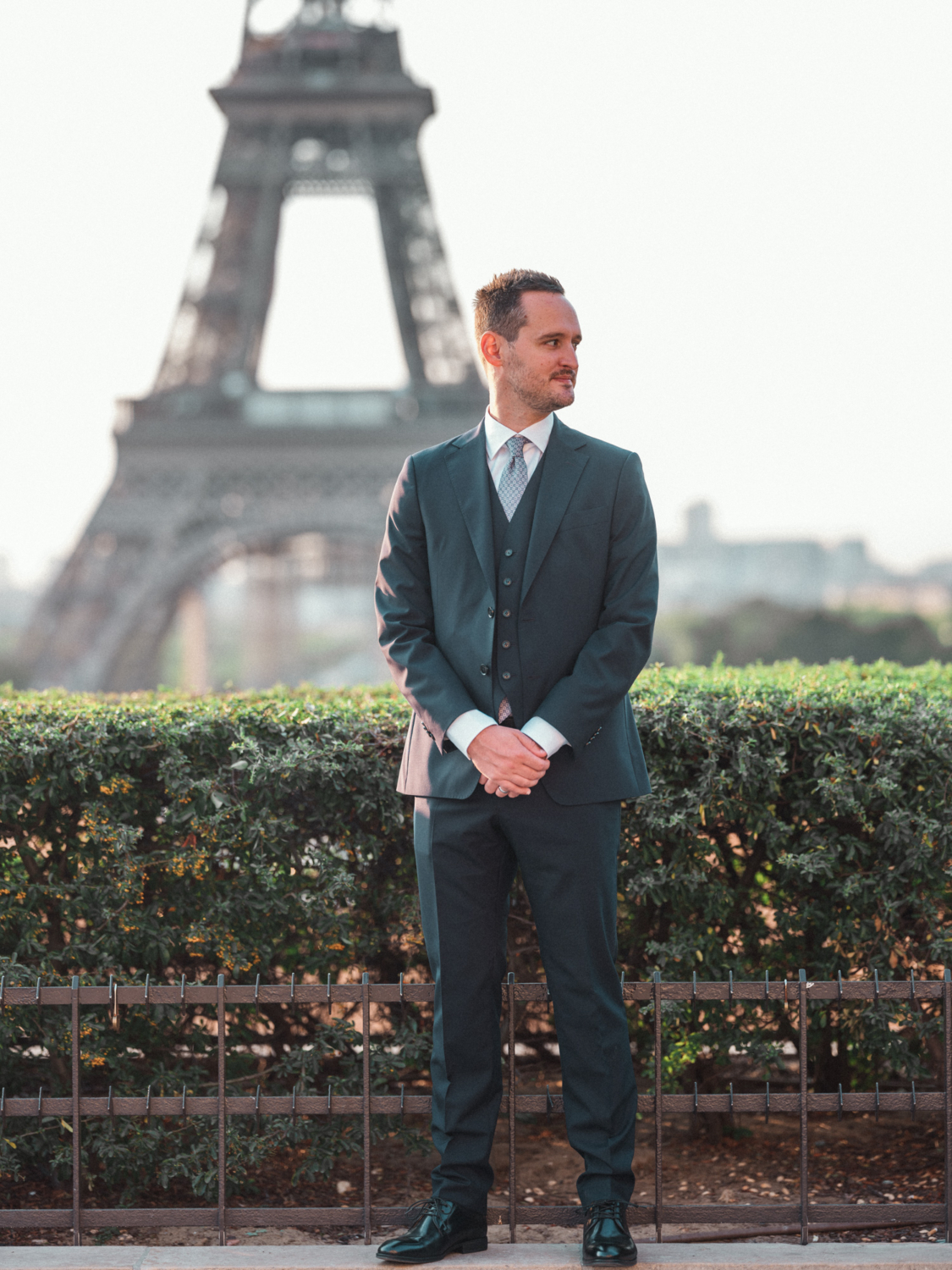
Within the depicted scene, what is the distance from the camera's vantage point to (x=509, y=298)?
2.28 metres

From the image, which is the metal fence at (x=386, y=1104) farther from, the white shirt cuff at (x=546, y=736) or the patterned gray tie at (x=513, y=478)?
the patterned gray tie at (x=513, y=478)

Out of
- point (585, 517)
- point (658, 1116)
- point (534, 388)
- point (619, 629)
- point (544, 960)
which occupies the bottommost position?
point (658, 1116)

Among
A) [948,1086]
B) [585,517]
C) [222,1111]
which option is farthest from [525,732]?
[948,1086]

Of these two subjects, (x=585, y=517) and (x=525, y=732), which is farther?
(x=585, y=517)

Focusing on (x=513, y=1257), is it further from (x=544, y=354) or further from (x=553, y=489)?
(x=544, y=354)

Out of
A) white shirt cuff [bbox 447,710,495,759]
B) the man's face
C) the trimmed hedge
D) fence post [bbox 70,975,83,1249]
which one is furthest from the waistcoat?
fence post [bbox 70,975,83,1249]

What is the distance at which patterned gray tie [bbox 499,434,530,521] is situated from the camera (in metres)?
2.38

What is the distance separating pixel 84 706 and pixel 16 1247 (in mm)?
1292

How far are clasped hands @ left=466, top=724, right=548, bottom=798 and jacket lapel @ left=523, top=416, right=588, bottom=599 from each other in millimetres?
326

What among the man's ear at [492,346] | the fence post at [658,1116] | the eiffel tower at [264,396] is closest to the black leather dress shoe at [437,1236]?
the fence post at [658,1116]

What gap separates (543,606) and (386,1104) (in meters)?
1.18

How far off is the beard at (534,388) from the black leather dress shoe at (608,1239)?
5.39ft

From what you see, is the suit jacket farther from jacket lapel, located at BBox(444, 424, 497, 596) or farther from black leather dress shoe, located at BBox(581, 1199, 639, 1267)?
black leather dress shoe, located at BBox(581, 1199, 639, 1267)

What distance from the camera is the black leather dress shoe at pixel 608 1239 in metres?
2.22
